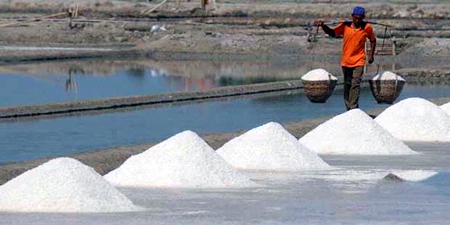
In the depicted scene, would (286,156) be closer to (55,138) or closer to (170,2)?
(55,138)

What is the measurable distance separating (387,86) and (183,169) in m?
7.91

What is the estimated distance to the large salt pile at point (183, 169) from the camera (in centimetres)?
934

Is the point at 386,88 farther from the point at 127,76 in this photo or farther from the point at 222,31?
the point at 222,31

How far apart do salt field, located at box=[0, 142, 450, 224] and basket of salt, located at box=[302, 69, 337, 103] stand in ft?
20.9

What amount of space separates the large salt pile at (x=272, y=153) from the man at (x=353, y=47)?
3560mm

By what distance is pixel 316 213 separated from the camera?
8.28m

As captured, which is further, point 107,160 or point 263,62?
A: point 263,62

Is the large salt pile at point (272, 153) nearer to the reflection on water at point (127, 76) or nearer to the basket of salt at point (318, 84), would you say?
the basket of salt at point (318, 84)

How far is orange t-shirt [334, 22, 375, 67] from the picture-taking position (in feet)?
46.4

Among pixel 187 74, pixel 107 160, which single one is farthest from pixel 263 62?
pixel 107 160

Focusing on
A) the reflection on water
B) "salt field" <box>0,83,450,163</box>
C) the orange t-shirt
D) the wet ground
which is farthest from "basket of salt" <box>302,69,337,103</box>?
the reflection on water

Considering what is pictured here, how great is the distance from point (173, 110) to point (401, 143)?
585 centimetres

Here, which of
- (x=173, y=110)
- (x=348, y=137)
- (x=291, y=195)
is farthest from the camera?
(x=173, y=110)

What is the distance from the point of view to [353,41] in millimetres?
14117
